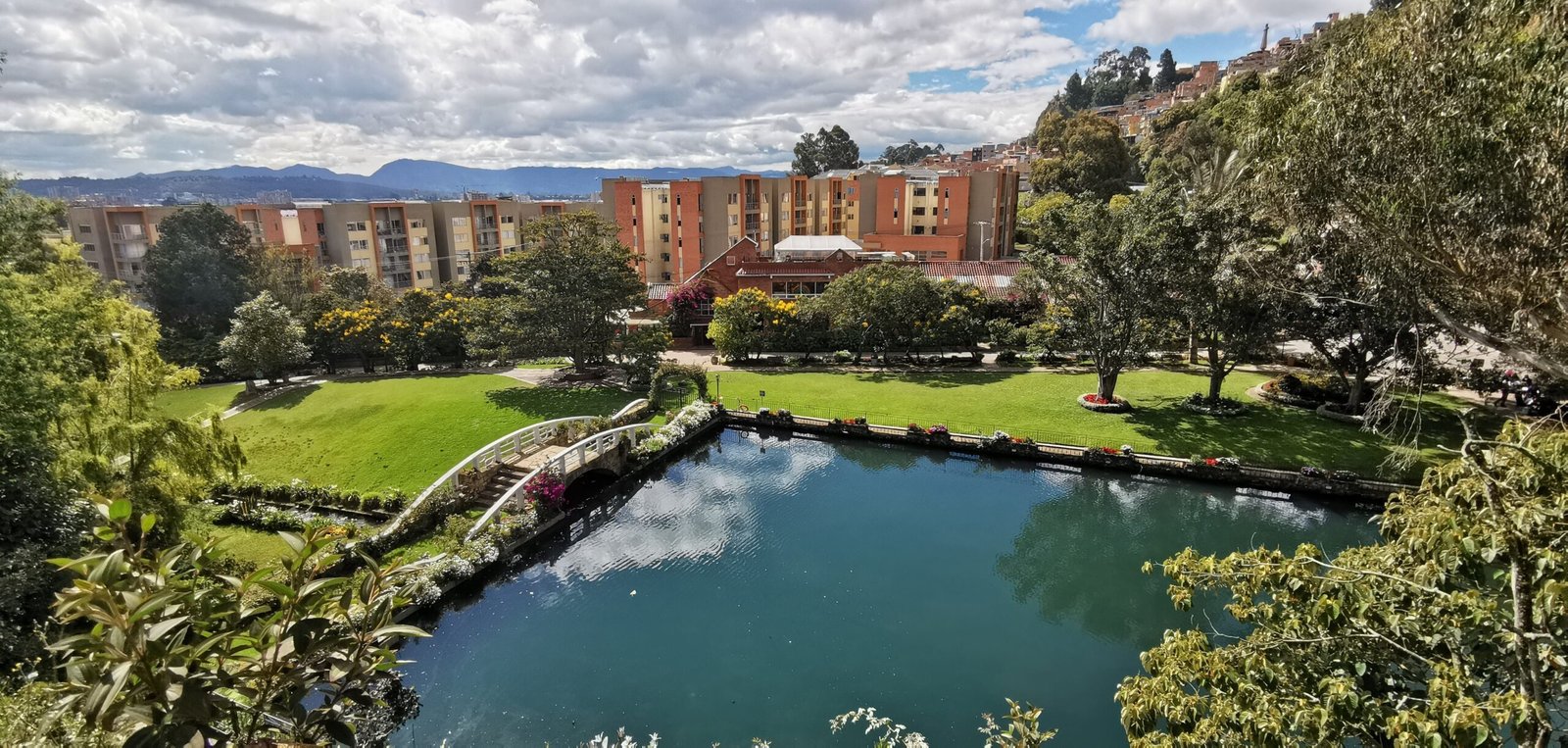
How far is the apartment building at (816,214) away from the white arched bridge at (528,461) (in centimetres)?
3728

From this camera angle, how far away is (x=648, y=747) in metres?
12.0

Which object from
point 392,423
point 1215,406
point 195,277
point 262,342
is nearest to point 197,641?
point 392,423

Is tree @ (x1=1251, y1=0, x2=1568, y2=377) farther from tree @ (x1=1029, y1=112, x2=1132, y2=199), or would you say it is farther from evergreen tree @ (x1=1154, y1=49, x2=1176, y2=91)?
evergreen tree @ (x1=1154, y1=49, x2=1176, y2=91)

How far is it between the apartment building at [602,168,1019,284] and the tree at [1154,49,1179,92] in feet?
323

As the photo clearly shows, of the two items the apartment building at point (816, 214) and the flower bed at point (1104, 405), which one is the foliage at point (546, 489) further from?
the apartment building at point (816, 214)

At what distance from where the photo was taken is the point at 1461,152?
34.1 ft

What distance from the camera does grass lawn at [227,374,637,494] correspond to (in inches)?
885

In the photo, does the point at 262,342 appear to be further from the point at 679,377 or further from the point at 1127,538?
the point at 1127,538

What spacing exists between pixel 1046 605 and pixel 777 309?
2426 cm

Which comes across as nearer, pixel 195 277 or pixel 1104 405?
pixel 1104 405

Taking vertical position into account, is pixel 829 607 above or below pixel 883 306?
below

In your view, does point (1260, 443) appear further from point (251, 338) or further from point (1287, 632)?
point (251, 338)

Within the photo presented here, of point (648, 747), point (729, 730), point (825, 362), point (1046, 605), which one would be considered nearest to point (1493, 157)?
point (1046, 605)

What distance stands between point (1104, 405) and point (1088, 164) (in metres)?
50.9
